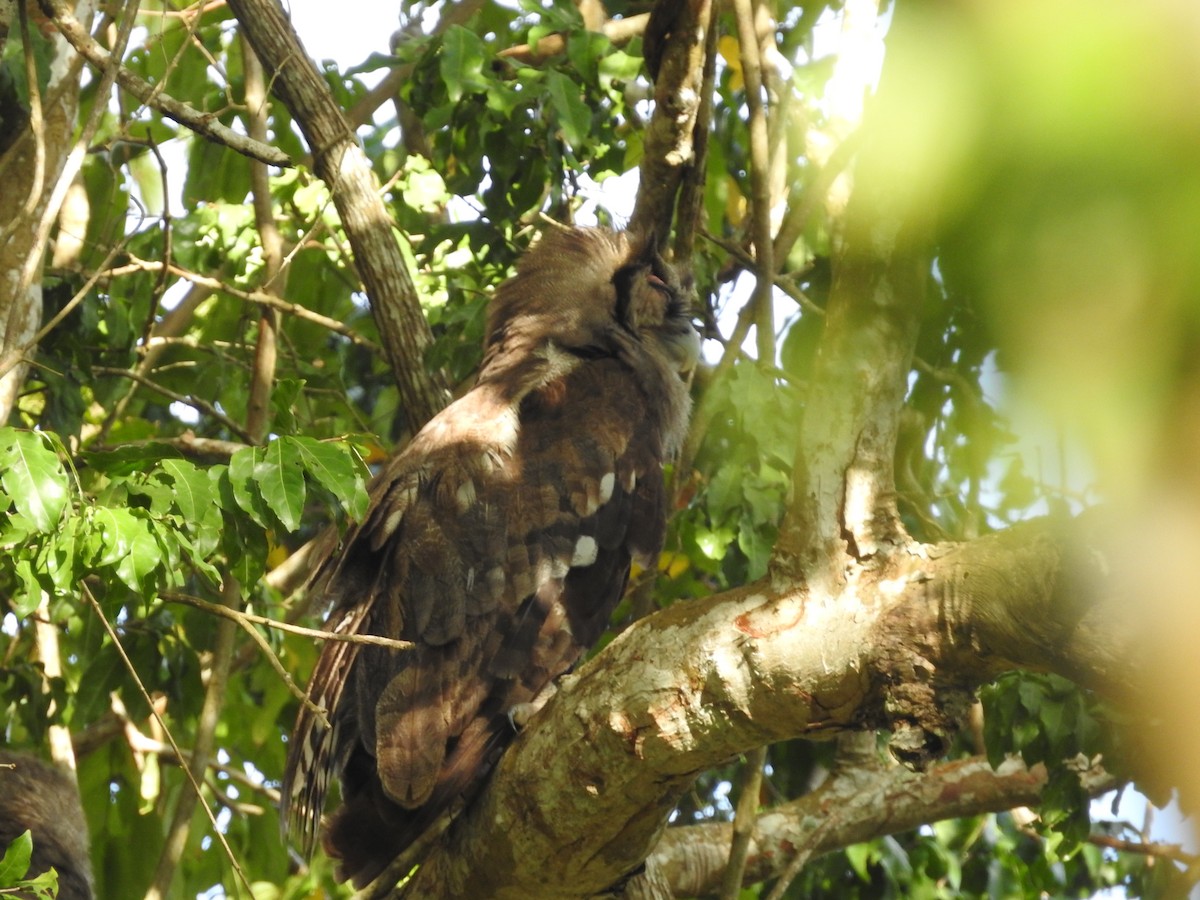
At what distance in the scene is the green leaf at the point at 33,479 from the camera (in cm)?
249

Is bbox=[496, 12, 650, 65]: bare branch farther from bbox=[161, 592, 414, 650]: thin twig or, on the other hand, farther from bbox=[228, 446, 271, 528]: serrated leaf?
bbox=[161, 592, 414, 650]: thin twig

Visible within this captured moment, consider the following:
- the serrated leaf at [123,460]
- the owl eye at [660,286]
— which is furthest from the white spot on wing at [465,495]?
the owl eye at [660,286]

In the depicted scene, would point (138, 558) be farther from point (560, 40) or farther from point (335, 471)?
point (560, 40)

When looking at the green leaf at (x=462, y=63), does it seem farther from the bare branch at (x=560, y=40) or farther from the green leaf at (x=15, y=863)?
the green leaf at (x=15, y=863)

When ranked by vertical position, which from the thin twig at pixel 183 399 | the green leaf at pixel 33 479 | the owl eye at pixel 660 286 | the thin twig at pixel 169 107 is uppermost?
the thin twig at pixel 169 107

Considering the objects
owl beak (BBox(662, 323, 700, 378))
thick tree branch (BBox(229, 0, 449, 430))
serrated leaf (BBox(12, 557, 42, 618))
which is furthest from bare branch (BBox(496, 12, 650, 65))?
serrated leaf (BBox(12, 557, 42, 618))

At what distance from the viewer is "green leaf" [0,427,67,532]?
2494 millimetres

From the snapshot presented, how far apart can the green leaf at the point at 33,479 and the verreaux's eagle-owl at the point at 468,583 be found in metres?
1.05

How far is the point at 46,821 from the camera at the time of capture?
13.2 feet

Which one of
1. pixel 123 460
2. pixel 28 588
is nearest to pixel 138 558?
pixel 28 588

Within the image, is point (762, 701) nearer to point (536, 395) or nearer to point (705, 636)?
point (705, 636)

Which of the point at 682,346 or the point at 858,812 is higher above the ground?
the point at 682,346

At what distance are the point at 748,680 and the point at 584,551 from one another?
1415 mm

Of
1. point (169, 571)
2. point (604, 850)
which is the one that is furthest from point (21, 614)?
point (604, 850)
